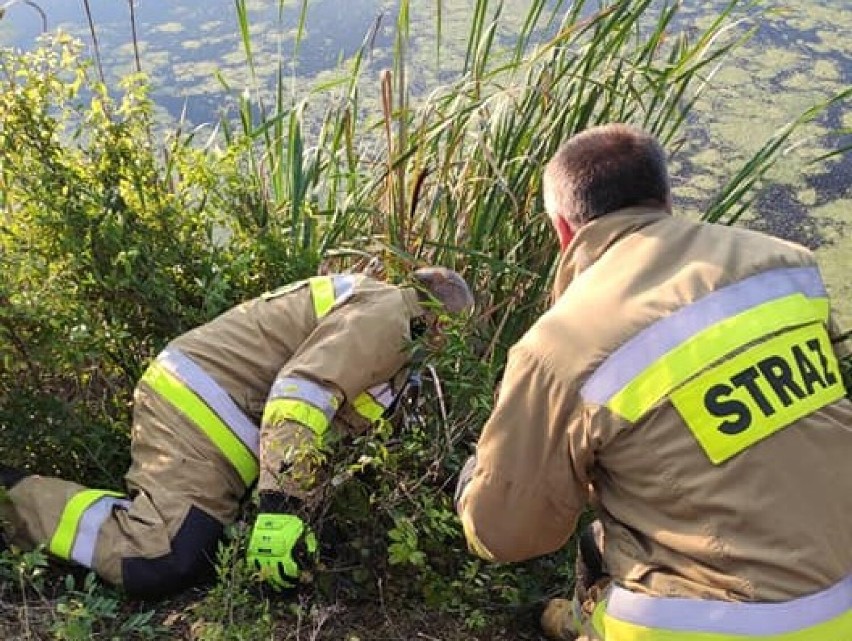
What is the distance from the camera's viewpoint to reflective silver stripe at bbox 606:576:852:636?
159cm

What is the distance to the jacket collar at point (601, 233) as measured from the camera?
5.78 ft

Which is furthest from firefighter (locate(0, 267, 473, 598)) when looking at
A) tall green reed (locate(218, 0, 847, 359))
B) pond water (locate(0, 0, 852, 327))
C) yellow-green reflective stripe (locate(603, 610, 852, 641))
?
pond water (locate(0, 0, 852, 327))

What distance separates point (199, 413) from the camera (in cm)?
248

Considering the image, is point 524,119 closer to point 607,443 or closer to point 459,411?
point 459,411

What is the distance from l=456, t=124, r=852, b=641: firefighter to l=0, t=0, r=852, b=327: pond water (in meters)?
4.19

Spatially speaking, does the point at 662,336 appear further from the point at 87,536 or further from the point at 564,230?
the point at 87,536

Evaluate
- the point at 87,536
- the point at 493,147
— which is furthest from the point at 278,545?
the point at 493,147

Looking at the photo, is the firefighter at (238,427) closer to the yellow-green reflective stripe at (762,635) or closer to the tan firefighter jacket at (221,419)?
the tan firefighter jacket at (221,419)

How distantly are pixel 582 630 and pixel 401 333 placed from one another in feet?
3.14

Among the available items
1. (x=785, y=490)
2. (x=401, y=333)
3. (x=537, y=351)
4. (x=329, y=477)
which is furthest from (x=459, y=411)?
(x=785, y=490)

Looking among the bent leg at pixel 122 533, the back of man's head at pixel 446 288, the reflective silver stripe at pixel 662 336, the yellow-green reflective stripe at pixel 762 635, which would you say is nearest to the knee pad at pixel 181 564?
the bent leg at pixel 122 533

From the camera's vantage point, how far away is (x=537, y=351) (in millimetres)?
1637

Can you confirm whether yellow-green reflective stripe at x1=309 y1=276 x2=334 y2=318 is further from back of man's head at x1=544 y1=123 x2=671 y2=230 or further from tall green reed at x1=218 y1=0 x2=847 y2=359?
back of man's head at x1=544 y1=123 x2=671 y2=230

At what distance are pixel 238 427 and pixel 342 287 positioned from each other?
0.47 metres
